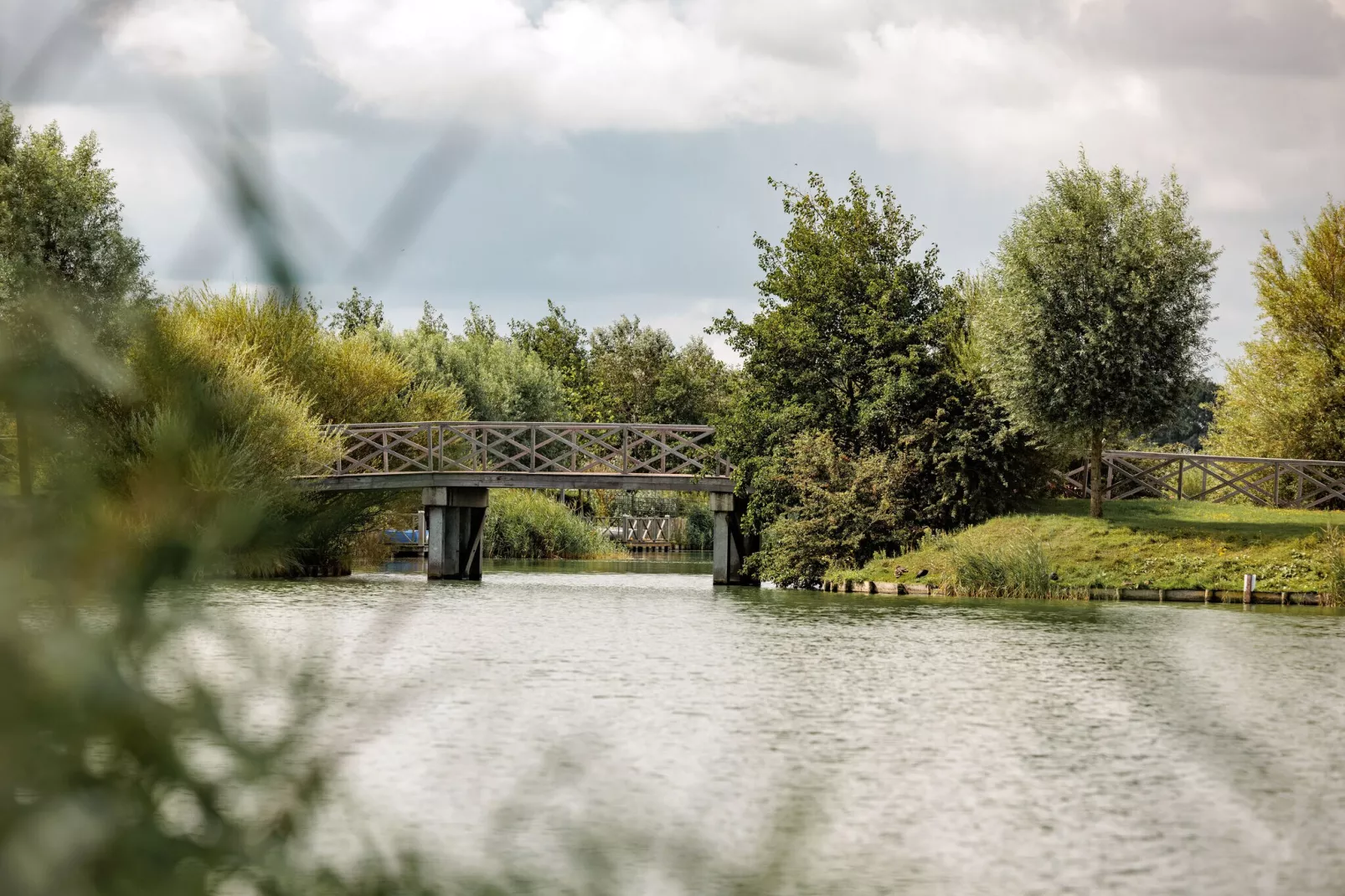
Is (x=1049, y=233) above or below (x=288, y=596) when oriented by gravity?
above

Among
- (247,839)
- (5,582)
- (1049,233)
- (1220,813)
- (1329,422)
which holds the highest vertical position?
(1049,233)

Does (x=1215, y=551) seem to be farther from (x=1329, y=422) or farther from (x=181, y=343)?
(x=181, y=343)

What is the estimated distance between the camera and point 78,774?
1.34 m

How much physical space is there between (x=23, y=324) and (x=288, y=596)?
2194 centimetres

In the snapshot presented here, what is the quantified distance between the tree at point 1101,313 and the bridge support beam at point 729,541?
660 centimetres

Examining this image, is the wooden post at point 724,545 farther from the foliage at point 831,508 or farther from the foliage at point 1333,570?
the foliage at point 1333,570

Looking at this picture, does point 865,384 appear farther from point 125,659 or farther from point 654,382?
point 654,382

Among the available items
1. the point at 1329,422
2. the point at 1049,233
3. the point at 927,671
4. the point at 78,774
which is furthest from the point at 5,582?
the point at 1329,422

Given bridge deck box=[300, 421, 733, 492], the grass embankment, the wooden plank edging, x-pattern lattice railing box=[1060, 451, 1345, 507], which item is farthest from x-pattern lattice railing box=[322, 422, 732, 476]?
x-pattern lattice railing box=[1060, 451, 1345, 507]

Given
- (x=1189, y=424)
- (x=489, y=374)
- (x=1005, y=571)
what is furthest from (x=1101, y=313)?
(x=1189, y=424)

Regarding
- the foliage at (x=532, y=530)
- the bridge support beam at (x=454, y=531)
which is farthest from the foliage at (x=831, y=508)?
the foliage at (x=532, y=530)

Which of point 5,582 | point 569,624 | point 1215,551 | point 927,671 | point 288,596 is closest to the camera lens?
point 5,582

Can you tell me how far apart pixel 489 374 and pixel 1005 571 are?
32169 mm

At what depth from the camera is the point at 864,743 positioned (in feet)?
33.0
